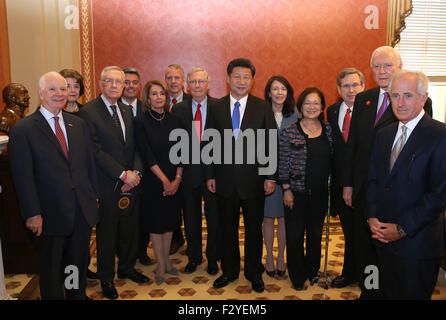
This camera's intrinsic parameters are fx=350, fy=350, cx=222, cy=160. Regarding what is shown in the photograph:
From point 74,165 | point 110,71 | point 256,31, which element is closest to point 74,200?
point 74,165

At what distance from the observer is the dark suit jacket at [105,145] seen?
3.01 meters

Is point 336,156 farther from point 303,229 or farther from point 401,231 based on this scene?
point 401,231

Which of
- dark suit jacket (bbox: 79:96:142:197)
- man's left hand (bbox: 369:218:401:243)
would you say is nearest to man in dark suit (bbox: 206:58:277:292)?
dark suit jacket (bbox: 79:96:142:197)

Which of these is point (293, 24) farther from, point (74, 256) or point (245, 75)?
point (74, 256)

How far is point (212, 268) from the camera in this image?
367 centimetres

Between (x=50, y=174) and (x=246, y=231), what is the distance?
5.85ft

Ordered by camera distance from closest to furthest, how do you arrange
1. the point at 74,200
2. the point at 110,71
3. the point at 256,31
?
the point at 74,200 < the point at 110,71 < the point at 256,31

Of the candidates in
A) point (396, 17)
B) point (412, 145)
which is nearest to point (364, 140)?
point (412, 145)

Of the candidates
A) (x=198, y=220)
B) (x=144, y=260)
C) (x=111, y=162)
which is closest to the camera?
(x=111, y=162)

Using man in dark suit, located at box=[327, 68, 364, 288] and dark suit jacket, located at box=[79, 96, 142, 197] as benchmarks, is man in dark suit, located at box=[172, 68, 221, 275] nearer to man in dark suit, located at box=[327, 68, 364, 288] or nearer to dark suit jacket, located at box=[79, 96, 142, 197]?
dark suit jacket, located at box=[79, 96, 142, 197]

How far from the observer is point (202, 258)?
13.1ft

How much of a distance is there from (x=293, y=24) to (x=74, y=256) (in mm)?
4947

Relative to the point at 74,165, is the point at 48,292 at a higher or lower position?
lower

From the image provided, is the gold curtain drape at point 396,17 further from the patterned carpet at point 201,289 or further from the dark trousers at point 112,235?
the dark trousers at point 112,235
